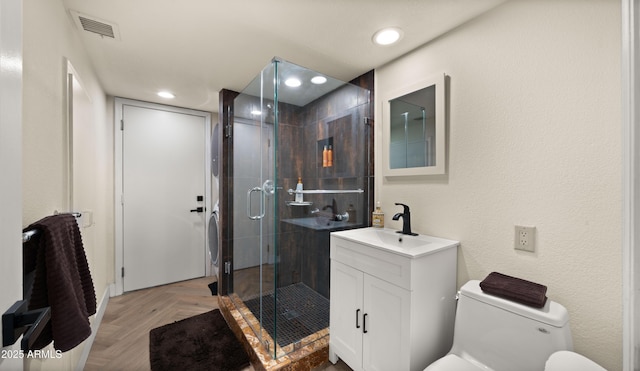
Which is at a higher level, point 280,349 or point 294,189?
point 294,189

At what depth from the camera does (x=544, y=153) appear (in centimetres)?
124

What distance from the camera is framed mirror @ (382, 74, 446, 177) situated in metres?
1.65

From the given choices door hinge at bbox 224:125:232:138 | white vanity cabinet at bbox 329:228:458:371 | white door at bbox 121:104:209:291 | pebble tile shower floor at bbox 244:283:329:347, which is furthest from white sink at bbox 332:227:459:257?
white door at bbox 121:104:209:291

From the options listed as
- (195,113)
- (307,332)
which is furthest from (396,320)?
(195,113)

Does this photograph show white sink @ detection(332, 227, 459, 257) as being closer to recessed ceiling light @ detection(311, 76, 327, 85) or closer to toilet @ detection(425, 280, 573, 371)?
toilet @ detection(425, 280, 573, 371)

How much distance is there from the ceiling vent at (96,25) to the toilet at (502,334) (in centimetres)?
258

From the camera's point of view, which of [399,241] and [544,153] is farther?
A: [399,241]

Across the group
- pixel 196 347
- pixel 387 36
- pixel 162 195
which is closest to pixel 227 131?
pixel 162 195

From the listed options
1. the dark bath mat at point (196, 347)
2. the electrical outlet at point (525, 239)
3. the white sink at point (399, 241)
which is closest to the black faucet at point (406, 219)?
the white sink at point (399, 241)

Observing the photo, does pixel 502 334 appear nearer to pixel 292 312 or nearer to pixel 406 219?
pixel 406 219

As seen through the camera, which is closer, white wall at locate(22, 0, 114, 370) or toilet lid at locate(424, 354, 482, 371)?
white wall at locate(22, 0, 114, 370)

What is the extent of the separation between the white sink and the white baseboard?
1.93m

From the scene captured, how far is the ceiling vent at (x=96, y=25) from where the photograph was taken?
149 cm

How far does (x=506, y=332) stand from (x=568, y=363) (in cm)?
22
